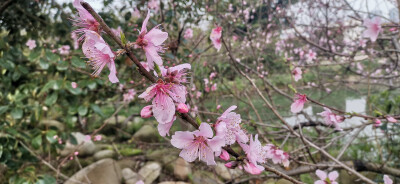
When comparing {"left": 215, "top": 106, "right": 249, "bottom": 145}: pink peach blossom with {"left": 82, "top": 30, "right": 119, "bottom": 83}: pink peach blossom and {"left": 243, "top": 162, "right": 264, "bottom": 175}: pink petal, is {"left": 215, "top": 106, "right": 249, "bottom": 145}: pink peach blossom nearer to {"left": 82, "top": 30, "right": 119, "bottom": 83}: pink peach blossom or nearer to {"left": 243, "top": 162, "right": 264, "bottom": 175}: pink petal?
{"left": 243, "top": 162, "right": 264, "bottom": 175}: pink petal

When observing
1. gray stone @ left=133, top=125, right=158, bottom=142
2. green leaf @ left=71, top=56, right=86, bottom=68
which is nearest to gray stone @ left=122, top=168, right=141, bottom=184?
gray stone @ left=133, top=125, right=158, bottom=142

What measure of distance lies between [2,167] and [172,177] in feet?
6.04

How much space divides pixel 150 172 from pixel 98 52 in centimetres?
282

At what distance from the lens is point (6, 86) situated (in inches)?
78.9

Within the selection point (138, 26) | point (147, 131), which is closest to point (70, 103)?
point (138, 26)

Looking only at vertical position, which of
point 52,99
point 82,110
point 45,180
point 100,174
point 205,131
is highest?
point 205,131

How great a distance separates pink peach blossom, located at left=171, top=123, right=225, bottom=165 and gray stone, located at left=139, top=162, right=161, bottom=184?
8.07 ft

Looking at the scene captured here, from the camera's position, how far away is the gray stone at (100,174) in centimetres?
279

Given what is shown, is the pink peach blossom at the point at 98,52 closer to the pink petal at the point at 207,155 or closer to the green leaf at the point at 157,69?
the green leaf at the point at 157,69

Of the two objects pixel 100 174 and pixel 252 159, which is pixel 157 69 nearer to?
pixel 252 159

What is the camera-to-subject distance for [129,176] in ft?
10.6

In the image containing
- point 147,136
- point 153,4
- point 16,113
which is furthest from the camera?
point 147,136

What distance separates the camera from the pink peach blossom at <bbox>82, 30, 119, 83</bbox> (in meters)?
0.52

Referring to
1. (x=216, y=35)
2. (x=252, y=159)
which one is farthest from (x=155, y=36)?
(x=216, y=35)
